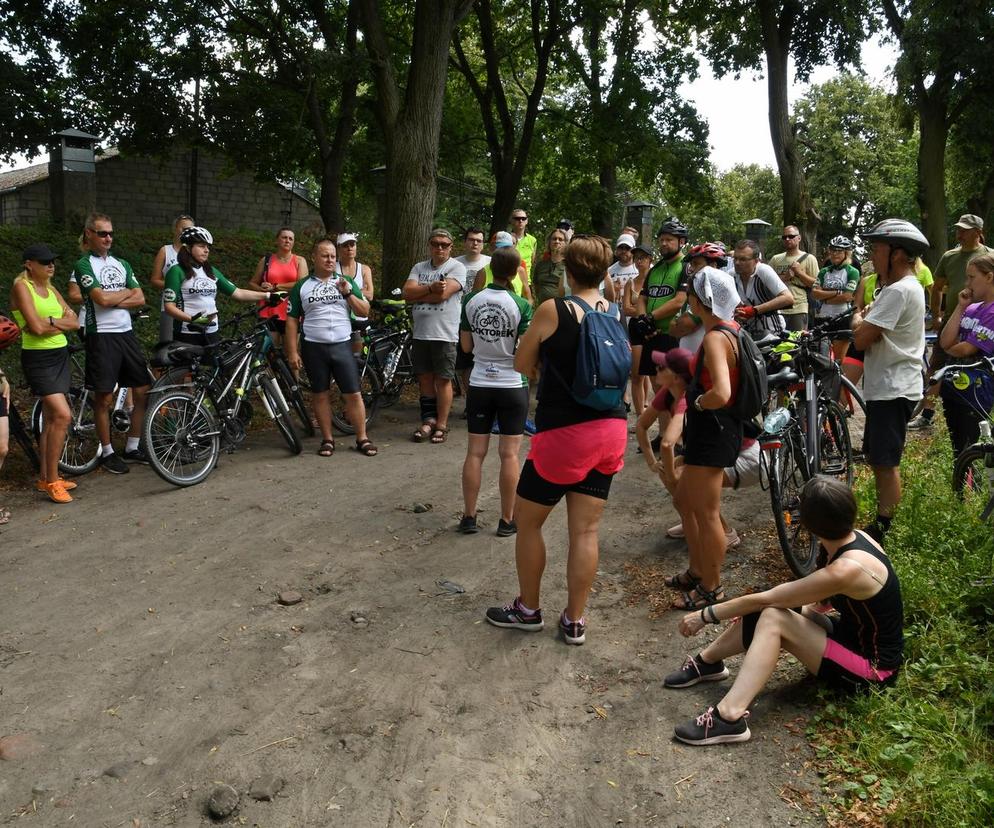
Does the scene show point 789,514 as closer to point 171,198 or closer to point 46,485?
point 46,485

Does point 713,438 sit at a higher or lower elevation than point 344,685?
higher

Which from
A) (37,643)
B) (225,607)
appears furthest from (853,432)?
(37,643)

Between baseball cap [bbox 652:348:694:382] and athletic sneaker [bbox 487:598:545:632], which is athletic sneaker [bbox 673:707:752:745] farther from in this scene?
baseball cap [bbox 652:348:694:382]

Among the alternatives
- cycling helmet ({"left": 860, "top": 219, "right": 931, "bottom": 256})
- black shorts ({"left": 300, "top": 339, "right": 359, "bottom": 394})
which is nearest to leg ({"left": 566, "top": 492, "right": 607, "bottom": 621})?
cycling helmet ({"left": 860, "top": 219, "right": 931, "bottom": 256})

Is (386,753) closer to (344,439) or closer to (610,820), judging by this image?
(610,820)

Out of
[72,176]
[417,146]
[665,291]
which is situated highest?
[72,176]

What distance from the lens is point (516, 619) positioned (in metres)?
4.73

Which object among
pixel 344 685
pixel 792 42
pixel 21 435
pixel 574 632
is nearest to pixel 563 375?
pixel 574 632

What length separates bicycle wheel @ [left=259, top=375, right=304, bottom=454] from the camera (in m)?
8.23

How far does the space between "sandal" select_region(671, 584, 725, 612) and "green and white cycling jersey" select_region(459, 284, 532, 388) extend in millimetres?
1820

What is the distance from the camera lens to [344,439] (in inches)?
359

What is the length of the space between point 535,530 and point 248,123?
1371 centimetres

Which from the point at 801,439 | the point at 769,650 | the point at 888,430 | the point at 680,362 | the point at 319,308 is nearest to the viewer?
the point at 769,650

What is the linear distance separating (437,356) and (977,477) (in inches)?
201
